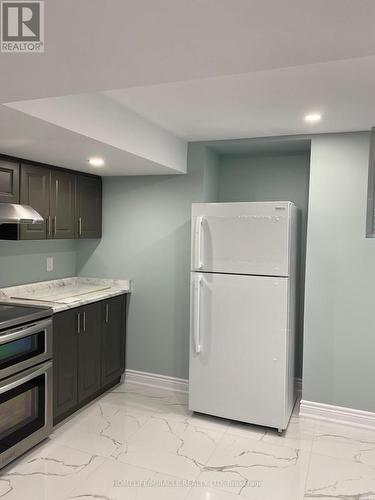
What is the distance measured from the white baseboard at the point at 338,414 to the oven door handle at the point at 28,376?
210cm

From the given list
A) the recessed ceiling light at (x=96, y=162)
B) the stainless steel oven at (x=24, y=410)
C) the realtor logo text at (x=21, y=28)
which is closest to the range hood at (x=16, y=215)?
the recessed ceiling light at (x=96, y=162)

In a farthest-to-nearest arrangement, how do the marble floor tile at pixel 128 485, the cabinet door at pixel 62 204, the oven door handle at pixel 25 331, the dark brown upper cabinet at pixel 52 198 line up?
the cabinet door at pixel 62 204 → the dark brown upper cabinet at pixel 52 198 → the oven door handle at pixel 25 331 → the marble floor tile at pixel 128 485

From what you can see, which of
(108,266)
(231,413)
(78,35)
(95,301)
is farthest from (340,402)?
(78,35)

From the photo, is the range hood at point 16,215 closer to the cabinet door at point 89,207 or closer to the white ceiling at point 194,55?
the white ceiling at point 194,55

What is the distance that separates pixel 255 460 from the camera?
107 inches

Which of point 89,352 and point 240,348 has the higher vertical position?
point 240,348

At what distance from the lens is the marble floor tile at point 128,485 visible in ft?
7.62

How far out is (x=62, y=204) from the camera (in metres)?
3.50

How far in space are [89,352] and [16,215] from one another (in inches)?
53.5

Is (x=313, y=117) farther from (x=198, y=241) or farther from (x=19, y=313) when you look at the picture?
(x=19, y=313)

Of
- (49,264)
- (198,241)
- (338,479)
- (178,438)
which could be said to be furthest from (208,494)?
(49,264)

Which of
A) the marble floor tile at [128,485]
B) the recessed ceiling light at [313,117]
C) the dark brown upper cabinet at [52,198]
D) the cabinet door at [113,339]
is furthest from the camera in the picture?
the cabinet door at [113,339]

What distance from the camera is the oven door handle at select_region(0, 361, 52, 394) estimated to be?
8.08 ft

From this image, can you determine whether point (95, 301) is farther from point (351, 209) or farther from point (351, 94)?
point (351, 94)
